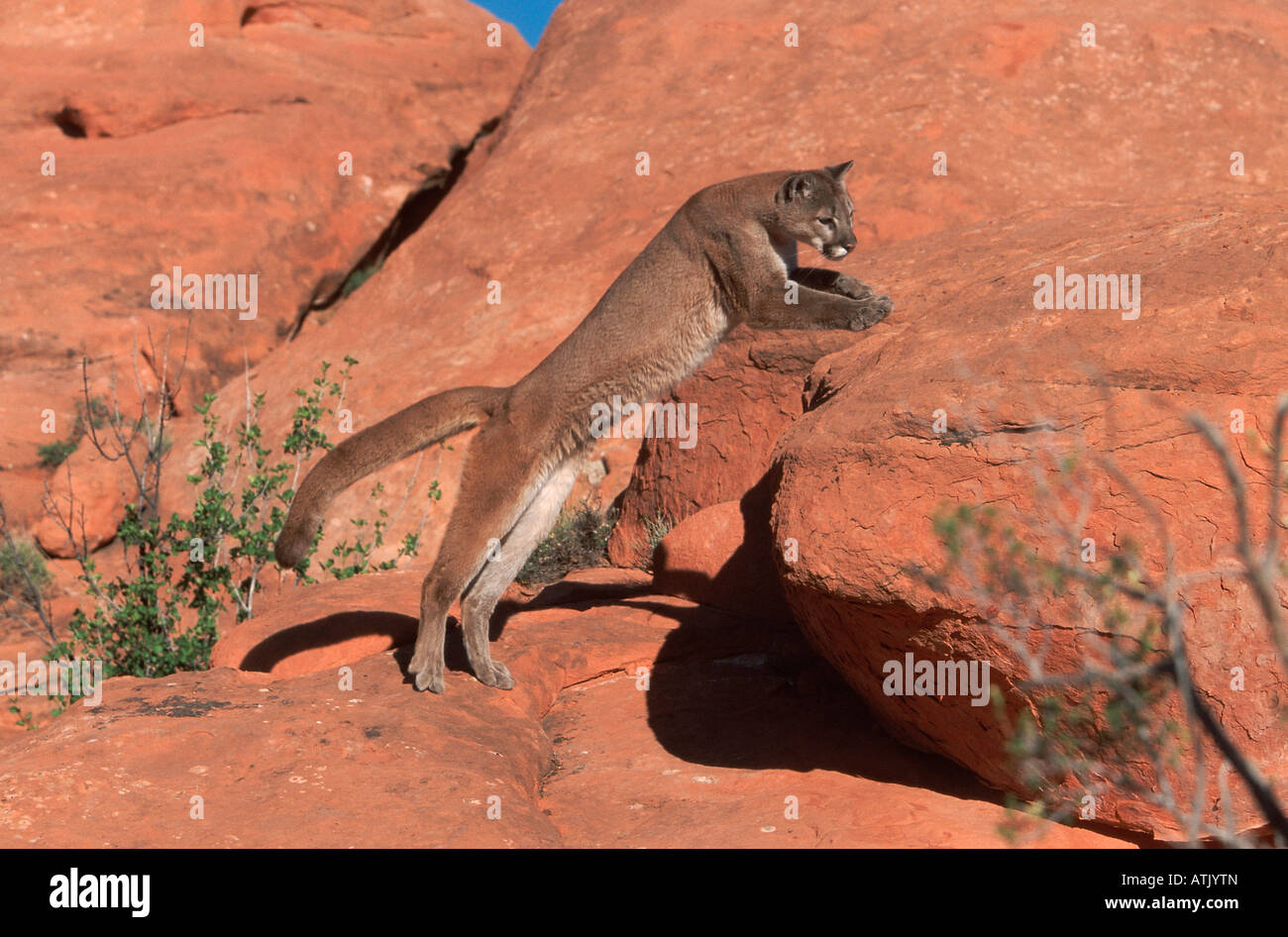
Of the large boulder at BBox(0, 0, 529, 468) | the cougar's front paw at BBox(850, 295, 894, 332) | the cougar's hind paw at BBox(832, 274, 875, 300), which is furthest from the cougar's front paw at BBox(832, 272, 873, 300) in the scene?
the large boulder at BBox(0, 0, 529, 468)

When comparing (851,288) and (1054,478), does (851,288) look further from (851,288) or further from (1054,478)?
(1054,478)

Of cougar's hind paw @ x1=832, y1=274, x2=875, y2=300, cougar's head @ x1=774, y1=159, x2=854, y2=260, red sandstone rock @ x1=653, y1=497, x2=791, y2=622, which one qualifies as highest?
cougar's head @ x1=774, y1=159, x2=854, y2=260

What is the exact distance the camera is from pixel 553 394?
20.9 ft

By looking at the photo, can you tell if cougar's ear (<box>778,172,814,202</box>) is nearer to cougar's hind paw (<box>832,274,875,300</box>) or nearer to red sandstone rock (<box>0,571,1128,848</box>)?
cougar's hind paw (<box>832,274,875,300</box>)

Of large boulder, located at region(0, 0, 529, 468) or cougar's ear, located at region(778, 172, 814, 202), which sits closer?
cougar's ear, located at region(778, 172, 814, 202)

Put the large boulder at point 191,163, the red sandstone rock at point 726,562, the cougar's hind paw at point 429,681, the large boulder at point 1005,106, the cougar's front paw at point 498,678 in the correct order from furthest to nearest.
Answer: the large boulder at point 191,163
the large boulder at point 1005,106
the red sandstone rock at point 726,562
the cougar's front paw at point 498,678
the cougar's hind paw at point 429,681

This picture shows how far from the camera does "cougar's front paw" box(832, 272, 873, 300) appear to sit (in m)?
6.55

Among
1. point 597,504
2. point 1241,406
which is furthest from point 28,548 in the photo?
point 1241,406

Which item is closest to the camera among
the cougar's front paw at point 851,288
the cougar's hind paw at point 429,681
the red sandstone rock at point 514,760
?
the red sandstone rock at point 514,760

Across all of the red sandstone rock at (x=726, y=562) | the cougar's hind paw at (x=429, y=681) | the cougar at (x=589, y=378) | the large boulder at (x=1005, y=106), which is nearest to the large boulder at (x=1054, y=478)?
the cougar at (x=589, y=378)

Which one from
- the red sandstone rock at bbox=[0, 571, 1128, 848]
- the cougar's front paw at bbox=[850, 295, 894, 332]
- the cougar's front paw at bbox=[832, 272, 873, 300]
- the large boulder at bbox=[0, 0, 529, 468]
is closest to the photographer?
the red sandstone rock at bbox=[0, 571, 1128, 848]

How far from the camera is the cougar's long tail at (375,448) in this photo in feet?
19.8

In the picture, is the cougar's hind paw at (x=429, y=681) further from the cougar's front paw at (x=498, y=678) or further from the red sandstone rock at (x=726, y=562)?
the red sandstone rock at (x=726, y=562)

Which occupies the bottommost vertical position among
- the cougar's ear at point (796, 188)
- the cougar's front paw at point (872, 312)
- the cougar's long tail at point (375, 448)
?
the cougar's long tail at point (375, 448)
